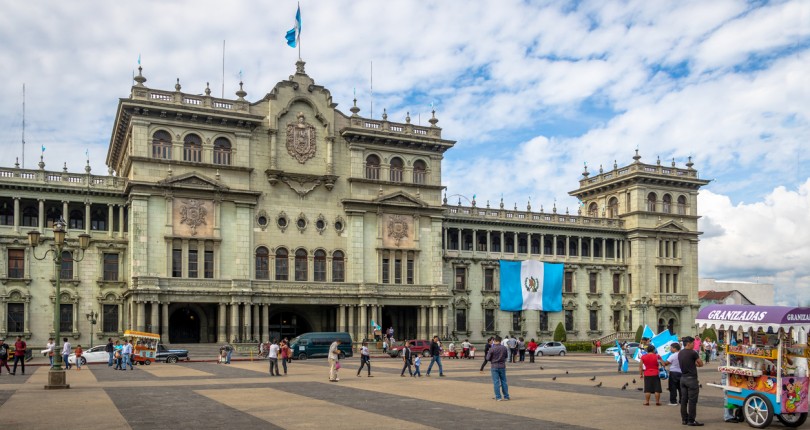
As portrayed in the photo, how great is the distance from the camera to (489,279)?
76562 mm

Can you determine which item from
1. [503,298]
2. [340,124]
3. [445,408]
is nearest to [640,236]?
[503,298]

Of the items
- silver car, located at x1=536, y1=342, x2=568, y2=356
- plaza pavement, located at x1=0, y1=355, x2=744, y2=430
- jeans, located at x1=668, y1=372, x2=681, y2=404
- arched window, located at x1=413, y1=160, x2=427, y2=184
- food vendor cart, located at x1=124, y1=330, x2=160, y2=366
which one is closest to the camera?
plaza pavement, located at x1=0, y1=355, x2=744, y2=430

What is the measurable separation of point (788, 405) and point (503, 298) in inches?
2270

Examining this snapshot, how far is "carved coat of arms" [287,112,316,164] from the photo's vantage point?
64375mm

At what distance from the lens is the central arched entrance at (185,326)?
201 feet

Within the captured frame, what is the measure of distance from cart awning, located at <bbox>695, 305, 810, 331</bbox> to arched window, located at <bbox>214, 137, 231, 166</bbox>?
47086 mm

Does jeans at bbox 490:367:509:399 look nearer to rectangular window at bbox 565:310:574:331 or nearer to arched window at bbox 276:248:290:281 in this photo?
arched window at bbox 276:248:290:281

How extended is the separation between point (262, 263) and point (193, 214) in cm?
648

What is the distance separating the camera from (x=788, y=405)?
1777cm

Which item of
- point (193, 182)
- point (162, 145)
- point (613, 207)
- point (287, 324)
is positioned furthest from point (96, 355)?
point (613, 207)

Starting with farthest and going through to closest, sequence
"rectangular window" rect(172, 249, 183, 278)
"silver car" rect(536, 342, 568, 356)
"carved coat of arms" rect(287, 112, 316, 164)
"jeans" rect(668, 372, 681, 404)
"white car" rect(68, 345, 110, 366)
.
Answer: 1. "carved coat of arms" rect(287, 112, 316, 164)
2. "silver car" rect(536, 342, 568, 356)
3. "rectangular window" rect(172, 249, 183, 278)
4. "white car" rect(68, 345, 110, 366)
5. "jeans" rect(668, 372, 681, 404)

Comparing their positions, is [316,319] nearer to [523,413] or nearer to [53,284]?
[53,284]

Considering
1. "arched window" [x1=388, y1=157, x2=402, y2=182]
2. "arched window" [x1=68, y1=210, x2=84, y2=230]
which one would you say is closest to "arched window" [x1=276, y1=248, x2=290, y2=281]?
"arched window" [x1=388, y1=157, x2=402, y2=182]

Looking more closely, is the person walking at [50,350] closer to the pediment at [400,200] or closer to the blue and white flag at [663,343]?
the blue and white flag at [663,343]
